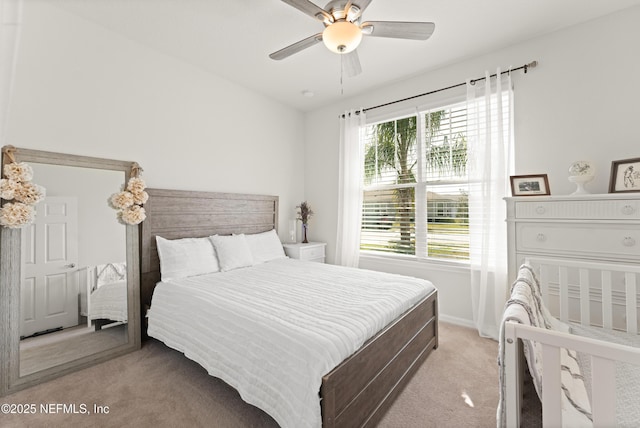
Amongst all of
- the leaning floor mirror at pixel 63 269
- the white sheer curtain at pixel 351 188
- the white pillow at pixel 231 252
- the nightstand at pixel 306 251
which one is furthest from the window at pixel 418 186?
the leaning floor mirror at pixel 63 269

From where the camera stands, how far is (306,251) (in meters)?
3.78

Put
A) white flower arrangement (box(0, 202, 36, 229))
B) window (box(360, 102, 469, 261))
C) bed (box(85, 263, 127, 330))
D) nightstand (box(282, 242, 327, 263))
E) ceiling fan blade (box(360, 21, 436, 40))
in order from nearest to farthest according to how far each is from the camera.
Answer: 1. ceiling fan blade (box(360, 21, 436, 40))
2. white flower arrangement (box(0, 202, 36, 229))
3. bed (box(85, 263, 127, 330))
4. window (box(360, 102, 469, 261))
5. nightstand (box(282, 242, 327, 263))

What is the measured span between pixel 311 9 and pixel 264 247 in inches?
97.2

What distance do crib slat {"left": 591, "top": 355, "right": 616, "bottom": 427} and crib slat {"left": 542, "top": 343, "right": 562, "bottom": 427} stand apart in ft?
0.26

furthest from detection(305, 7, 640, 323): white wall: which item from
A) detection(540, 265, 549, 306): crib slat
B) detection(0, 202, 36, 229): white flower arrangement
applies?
detection(0, 202, 36, 229): white flower arrangement

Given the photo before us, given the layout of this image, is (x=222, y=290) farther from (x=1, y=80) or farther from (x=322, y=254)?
(x=322, y=254)

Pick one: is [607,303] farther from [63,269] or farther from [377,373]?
[63,269]

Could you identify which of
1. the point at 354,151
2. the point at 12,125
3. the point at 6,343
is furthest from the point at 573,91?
the point at 6,343

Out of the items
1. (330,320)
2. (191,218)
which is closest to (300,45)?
(330,320)

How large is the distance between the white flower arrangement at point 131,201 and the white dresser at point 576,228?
319 centimetres

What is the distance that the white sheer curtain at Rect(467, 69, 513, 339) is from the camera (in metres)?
2.68

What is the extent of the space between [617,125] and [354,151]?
246 centimetres

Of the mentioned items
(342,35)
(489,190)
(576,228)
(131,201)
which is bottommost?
(576,228)

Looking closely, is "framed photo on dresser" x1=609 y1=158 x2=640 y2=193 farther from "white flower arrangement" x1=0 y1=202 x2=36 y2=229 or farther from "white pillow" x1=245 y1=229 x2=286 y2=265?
"white flower arrangement" x1=0 y1=202 x2=36 y2=229
